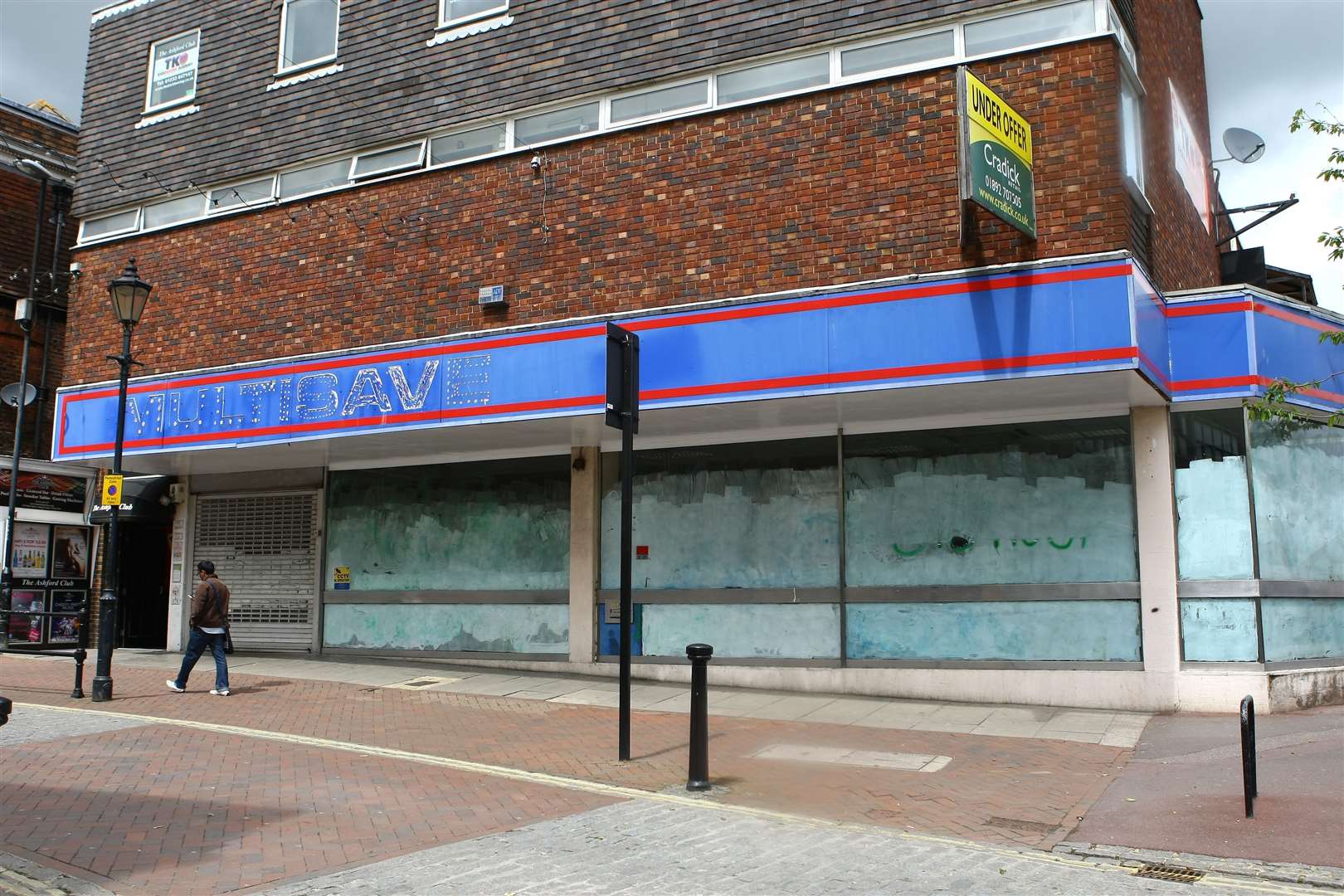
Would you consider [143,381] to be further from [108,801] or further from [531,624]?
[108,801]

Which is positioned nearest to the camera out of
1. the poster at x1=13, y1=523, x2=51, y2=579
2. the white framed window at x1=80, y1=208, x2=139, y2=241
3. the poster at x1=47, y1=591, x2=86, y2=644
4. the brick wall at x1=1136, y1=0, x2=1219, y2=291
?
the brick wall at x1=1136, y1=0, x2=1219, y2=291

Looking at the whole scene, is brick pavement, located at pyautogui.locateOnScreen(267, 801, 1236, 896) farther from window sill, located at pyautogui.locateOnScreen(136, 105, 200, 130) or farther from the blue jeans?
window sill, located at pyautogui.locateOnScreen(136, 105, 200, 130)

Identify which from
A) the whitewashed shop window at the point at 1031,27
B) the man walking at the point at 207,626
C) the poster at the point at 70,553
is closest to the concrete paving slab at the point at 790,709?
the man walking at the point at 207,626

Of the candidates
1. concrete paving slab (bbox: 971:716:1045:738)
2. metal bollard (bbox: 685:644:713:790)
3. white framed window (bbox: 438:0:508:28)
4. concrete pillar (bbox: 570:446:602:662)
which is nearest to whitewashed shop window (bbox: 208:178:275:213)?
white framed window (bbox: 438:0:508:28)

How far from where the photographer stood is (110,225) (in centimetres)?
1816

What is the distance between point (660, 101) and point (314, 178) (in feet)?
18.7

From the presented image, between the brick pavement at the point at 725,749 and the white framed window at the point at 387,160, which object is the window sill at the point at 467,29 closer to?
the white framed window at the point at 387,160

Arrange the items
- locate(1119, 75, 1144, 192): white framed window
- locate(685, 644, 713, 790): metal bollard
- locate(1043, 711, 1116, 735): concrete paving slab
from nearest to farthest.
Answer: locate(685, 644, 713, 790): metal bollard < locate(1043, 711, 1116, 735): concrete paving slab < locate(1119, 75, 1144, 192): white framed window

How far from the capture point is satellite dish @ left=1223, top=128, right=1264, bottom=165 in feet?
52.3

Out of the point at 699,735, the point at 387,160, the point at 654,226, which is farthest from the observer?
the point at 387,160

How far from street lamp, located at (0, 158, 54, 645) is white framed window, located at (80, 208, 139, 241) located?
6.25ft

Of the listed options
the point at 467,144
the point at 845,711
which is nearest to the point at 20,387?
the point at 467,144

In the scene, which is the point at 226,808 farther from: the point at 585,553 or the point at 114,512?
the point at 585,553

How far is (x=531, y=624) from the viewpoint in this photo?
14.6 m
